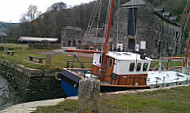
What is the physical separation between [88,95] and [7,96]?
36.3 feet

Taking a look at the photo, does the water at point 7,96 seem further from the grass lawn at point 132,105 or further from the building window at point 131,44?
the building window at point 131,44

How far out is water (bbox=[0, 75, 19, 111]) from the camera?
1158cm

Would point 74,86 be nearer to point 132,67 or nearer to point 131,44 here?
point 132,67

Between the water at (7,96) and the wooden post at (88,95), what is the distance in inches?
349

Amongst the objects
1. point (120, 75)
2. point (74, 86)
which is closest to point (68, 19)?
point (74, 86)

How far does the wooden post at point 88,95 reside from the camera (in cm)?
378

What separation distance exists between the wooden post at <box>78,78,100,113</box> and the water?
8859 mm

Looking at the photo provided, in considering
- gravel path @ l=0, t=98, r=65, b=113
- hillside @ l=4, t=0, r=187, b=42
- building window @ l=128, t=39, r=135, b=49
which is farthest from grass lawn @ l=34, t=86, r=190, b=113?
hillside @ l=4, t=0, r=187, b=42

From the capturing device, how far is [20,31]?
2178 inches

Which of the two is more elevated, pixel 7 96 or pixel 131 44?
pixel 131 44

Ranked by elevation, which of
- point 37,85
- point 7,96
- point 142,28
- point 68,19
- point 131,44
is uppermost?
point 68,19

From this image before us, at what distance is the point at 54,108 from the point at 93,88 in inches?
76.6

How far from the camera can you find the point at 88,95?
3799 millimetres

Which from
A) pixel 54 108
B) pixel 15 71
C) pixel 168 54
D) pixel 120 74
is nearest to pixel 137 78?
pixel 120 74
